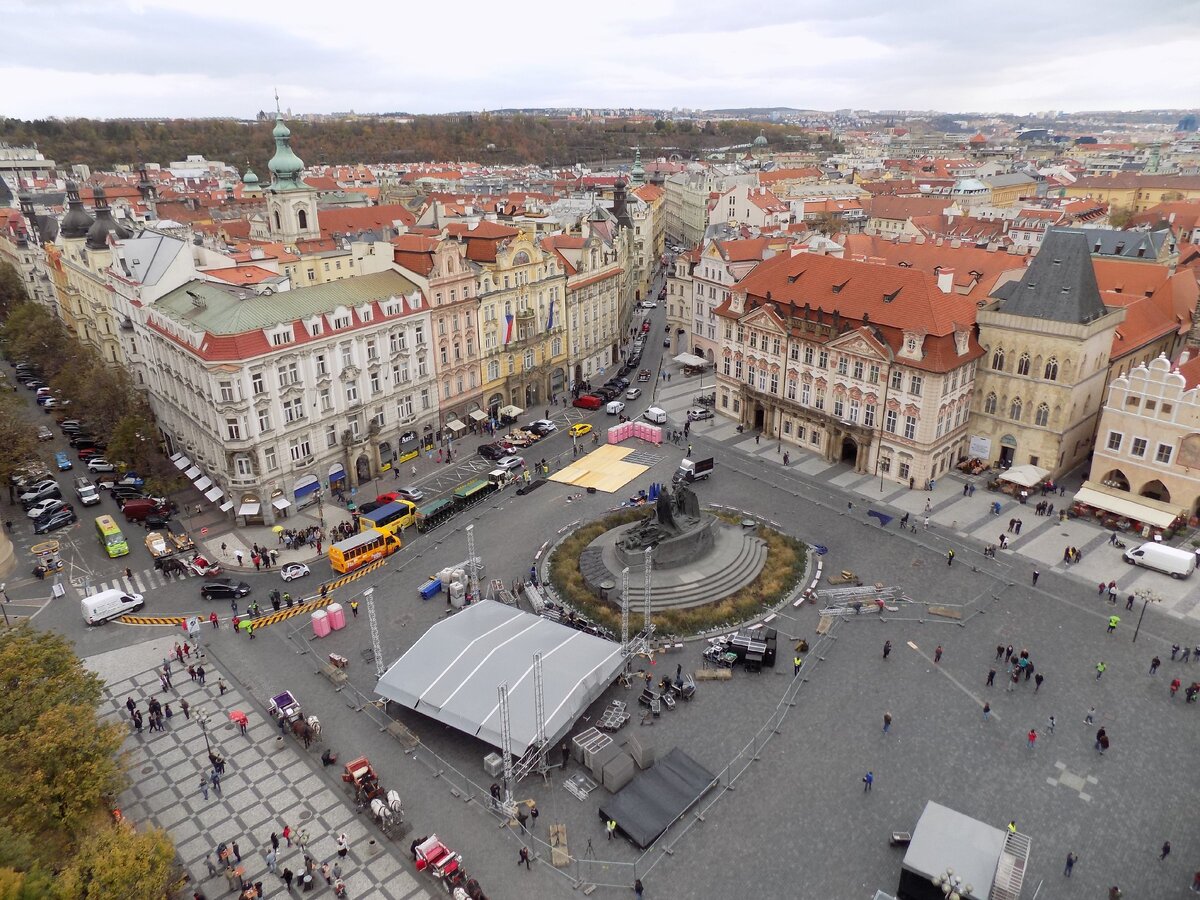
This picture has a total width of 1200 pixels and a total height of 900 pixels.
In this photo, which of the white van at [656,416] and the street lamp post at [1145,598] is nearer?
the street lamp post at [1145,598]

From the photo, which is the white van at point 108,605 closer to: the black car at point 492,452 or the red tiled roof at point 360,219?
the black car at point 492,452

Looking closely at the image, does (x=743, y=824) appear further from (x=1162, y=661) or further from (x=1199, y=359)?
(x=1199, y=359)

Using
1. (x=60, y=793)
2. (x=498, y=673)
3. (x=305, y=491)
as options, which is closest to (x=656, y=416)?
(x=305, y=491)

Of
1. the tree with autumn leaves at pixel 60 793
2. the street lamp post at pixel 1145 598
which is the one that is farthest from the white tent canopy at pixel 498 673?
the street lamp post at pixel 1145 598

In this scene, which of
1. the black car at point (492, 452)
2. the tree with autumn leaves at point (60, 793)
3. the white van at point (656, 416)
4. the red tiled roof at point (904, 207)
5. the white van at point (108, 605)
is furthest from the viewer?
the red tiled roof at point (904, 207)

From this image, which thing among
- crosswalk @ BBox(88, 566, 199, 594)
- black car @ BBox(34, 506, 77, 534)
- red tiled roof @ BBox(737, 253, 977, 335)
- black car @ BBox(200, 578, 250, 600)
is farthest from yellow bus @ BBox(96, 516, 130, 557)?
red tiled roof @ BBox(737, 253, 977, 335)

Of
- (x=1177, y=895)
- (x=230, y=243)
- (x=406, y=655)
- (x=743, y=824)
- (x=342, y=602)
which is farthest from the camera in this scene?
(x=230, y=243)

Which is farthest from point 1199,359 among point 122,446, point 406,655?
point 122,446
